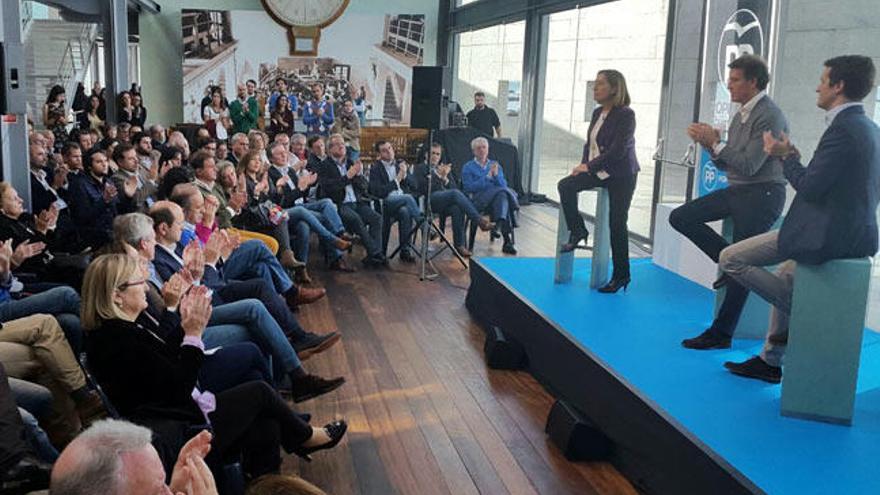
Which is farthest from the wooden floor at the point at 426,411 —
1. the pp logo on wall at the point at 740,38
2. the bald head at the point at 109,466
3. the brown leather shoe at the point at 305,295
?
the pp logo on wall at the point at 740,38

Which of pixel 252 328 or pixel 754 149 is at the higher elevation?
pixel 754 149

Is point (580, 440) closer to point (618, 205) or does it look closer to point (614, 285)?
point (614, 285)

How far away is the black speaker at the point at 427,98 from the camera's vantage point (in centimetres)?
748

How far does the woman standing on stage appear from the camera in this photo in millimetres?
5309

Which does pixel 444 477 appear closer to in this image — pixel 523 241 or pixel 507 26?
pixel 523 241

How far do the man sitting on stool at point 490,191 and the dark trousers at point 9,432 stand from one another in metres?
6.22

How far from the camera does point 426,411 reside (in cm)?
441

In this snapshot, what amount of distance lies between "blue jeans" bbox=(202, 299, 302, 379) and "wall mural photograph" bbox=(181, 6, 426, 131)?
1299 cm

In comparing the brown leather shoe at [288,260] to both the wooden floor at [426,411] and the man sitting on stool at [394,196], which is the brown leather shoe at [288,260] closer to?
the wooden floor at [426,411]

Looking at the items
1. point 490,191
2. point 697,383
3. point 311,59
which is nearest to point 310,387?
point 697,383

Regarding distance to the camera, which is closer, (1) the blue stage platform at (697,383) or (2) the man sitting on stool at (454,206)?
(1) the blue stage platform at (697,383)

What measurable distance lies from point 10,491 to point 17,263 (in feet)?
7.22

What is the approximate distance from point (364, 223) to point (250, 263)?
111 inches

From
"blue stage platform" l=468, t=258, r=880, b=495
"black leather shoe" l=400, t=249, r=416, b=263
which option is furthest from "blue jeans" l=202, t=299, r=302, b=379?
→ "black leather shoe" l=400, t=249, r=416, b=263
